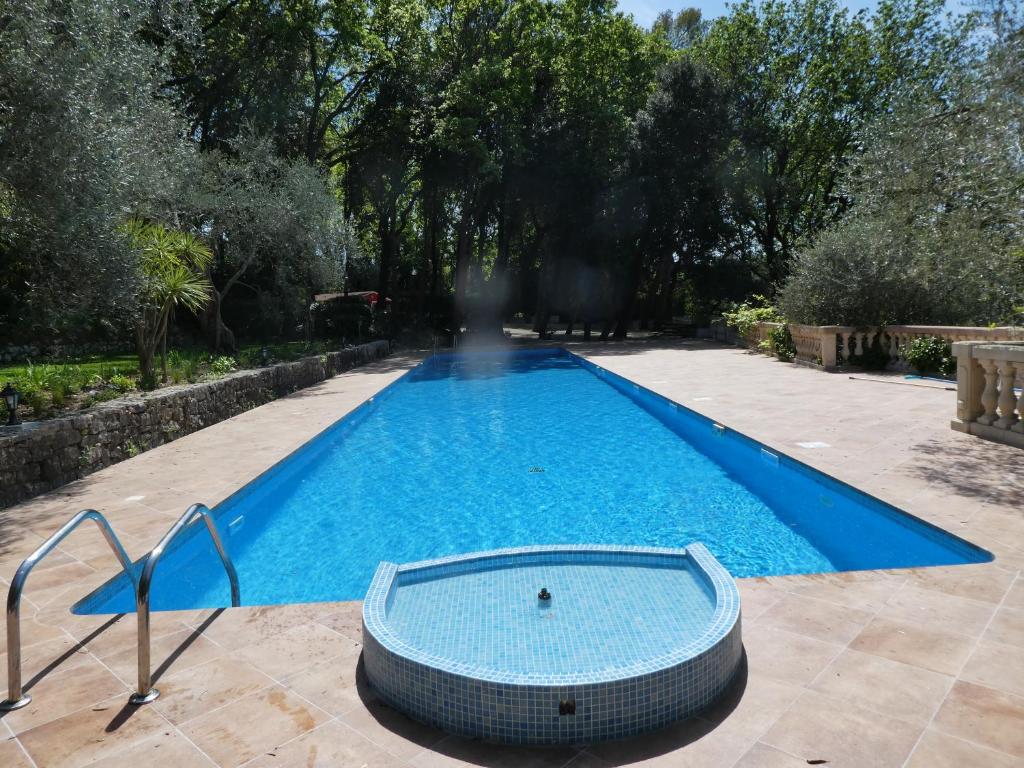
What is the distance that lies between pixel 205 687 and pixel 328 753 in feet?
2.98

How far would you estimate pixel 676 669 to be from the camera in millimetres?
2875

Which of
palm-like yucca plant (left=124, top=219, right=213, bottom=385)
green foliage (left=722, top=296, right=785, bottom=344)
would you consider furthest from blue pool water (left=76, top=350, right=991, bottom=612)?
green foliage (left=722, top=296, right=785, bottom=344)

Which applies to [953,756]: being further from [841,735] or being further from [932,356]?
[932,356]

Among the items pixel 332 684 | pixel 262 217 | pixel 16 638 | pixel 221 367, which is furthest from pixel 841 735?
pixel 262 217

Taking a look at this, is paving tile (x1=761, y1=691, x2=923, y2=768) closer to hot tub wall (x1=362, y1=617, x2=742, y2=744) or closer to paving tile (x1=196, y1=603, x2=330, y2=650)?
hot tub wall (x1=362, y1=617, x2=742, y2=744)

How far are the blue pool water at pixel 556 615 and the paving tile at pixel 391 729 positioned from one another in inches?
12.9

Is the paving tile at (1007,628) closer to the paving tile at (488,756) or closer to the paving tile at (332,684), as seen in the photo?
the paving tile at (488,756)

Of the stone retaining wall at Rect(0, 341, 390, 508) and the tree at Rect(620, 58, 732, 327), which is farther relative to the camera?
the tree at Rect(620, 58, 732, 327)

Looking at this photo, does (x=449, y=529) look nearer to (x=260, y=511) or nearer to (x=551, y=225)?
(x=260, y=511)

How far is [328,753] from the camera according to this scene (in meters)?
2.68

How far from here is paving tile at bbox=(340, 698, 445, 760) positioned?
274 cm

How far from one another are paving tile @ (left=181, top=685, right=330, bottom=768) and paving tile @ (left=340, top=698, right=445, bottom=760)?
6.4 inches

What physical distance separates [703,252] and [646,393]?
16.2 m

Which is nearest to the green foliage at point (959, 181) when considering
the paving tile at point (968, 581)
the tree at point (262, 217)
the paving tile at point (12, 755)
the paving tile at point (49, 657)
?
the paving tile at point (968, 581)
